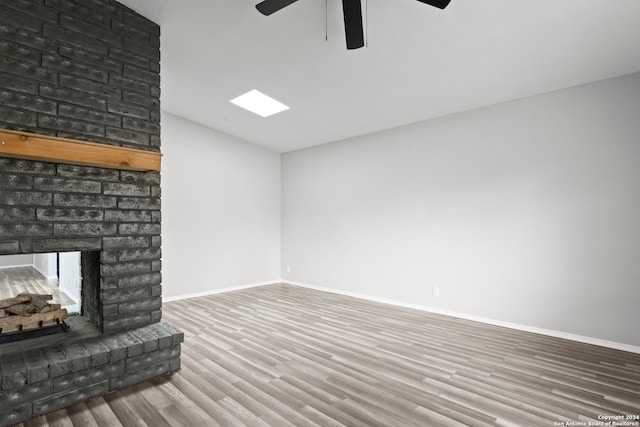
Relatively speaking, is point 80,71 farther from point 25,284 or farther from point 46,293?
point 46,293

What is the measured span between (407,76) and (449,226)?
2066 mm

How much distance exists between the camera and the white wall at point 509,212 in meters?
3.26

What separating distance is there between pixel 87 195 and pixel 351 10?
7.93 feet

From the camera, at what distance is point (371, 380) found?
2.55m

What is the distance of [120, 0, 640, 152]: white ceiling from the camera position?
2.59 m

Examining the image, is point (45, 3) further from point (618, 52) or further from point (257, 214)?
point (618, 52)

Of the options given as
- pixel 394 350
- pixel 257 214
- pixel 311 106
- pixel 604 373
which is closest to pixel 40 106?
pixel 311 106

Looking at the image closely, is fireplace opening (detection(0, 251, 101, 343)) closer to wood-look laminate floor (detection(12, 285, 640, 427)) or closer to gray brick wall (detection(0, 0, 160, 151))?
wood-look laminate floor (detection(12, 285, 640, 427))

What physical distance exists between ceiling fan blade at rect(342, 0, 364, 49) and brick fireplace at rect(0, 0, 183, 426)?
6.27 feet

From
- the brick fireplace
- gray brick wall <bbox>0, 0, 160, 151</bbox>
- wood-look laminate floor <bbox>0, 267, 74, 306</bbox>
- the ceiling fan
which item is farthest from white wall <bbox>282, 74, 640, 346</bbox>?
wood-look laminate floor <bbox>0, 267, 74, 306</bbox>

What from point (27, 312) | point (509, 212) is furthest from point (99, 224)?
point (509, 212)

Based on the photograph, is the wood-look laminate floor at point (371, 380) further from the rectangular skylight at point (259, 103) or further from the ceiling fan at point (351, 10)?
the rectangular skylight at point (259, 103)

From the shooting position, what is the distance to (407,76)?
3.54 metres

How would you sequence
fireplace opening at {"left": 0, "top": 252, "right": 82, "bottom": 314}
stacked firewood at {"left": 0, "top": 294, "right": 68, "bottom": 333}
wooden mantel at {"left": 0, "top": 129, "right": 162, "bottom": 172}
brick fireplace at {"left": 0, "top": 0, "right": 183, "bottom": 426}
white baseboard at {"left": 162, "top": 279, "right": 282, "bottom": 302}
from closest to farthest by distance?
1. wooden mantel at {"left": 0, "top": 129, "right": 162, "bottom": 172}
2. brick fireplace at {"left": 0, "top": 0, "right": 183, "bottom": 426}
3. stacked firewood at {"left": 0, "top": 294, "right": 68, "bottom": 333}
4. fireplace opening at {"left": 0, "top": 252, "right": 82, "bottom": 314}
5. white baseboard at {"left": 162, "top": 279, "right": 282, "bottom": 302}
